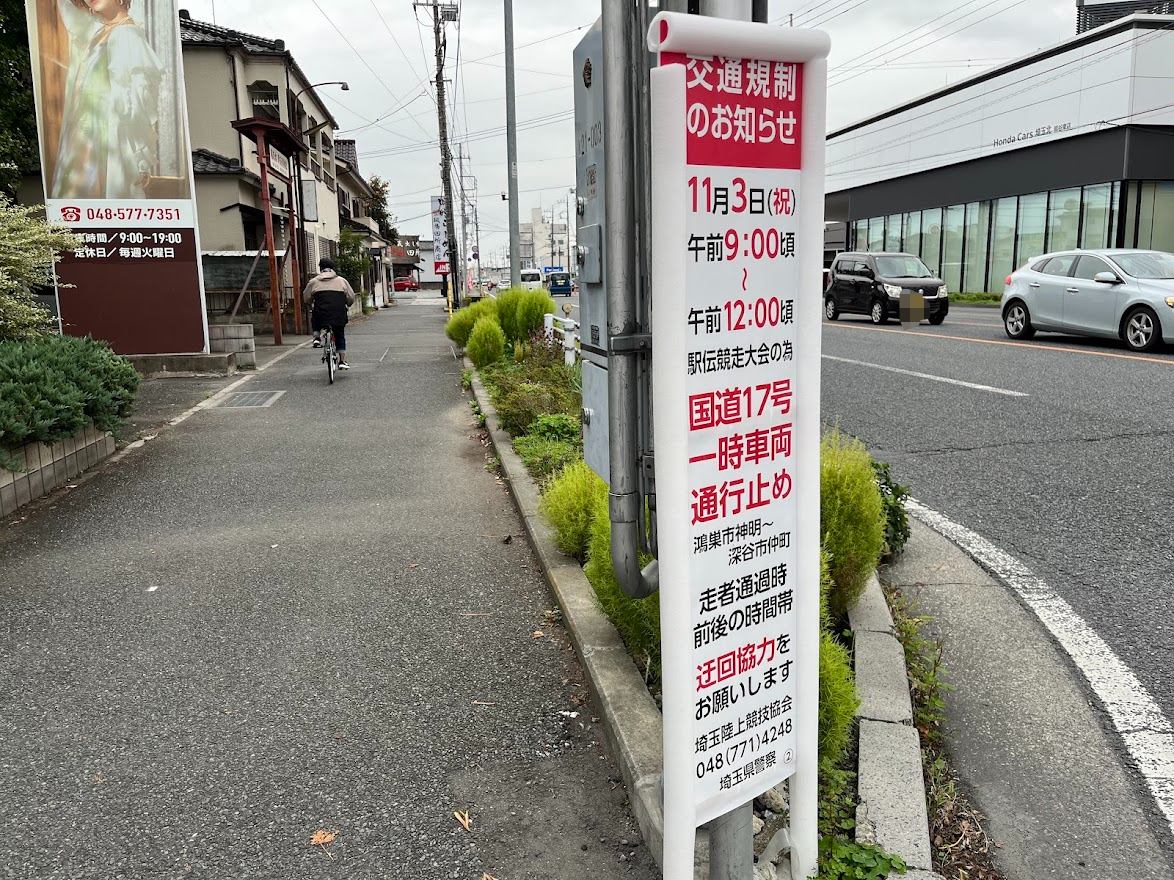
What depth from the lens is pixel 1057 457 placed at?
21.6 ft

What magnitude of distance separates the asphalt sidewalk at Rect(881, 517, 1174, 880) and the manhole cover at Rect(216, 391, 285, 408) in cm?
857

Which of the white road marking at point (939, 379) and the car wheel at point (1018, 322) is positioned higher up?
the car wheel at point (1018, 322)

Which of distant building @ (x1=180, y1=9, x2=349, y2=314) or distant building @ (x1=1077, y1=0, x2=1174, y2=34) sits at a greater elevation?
distant building @ (x1=1077, y1=0, x2=1174, y2=34)

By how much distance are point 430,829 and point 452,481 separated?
14.5ft

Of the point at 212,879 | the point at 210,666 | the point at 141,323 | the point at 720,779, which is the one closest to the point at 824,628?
the point at 720,779

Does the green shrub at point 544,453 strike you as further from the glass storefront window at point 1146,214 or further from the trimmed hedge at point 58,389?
the glass storefront window at point 1146,214

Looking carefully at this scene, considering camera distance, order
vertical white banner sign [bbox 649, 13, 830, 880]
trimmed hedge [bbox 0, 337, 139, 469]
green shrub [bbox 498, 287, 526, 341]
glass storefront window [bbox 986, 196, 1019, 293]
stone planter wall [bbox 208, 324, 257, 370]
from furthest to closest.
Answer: glass storefront window [bbox 986, 196, 1019, 293]
green shrub [bbox 498, 287, 526, 341]
stone planter wall [bbox 208, 324, 257, 370]
trimmed hedge [bbox 0, 337, 139, 469]
vertical white banner sign [bbox 649, 13, 830, 880]

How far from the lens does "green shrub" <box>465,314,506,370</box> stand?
42.5 ft

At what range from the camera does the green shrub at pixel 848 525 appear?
3.62 m

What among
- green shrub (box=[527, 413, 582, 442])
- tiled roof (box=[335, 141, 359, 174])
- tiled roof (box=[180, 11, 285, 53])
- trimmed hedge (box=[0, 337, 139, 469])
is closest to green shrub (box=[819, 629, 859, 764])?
green shrub (box=[527, 413, 582, 442])

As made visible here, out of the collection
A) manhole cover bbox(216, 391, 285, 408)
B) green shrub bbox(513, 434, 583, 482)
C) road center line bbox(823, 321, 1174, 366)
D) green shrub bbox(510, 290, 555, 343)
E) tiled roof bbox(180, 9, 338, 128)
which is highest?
tiled roof bbox(180, 9, 338, 128)

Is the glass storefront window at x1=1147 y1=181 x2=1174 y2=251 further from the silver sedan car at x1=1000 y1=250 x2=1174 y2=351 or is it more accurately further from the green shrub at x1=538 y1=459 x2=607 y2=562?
the green shrub at x1=538 y1=459 x2=607 y2=562

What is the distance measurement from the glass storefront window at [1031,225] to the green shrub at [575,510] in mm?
32573

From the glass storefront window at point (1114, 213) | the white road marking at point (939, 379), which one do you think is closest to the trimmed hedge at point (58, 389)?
the white road marking at point (939, 379)
